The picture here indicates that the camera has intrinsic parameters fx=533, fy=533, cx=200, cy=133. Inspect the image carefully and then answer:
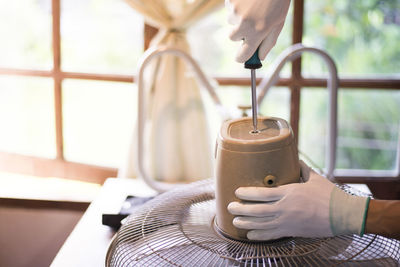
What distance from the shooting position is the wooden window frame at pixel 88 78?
6.48ft

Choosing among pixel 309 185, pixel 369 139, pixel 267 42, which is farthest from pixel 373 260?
pixel 369 139

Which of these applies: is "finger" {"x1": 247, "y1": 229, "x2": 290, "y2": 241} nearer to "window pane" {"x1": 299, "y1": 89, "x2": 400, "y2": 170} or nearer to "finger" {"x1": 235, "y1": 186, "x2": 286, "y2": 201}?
"finger" {"x1": 235, "y1": 186, "x2": 286, "y2": 201}

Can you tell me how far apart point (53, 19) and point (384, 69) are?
4.19 ft

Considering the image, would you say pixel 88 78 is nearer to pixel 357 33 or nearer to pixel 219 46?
pixel 219 46

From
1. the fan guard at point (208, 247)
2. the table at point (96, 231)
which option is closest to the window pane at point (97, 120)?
the table at point (96, 231)

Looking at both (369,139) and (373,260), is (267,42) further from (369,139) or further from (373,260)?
(369,139)

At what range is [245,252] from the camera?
95 centimetres

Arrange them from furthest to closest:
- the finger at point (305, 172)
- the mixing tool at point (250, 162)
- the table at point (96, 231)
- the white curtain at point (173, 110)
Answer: the white curtain at point (173, 110)
the table at point (96, 231)
the finger at point (305, 172)
the mixing tool at point (250, 162)

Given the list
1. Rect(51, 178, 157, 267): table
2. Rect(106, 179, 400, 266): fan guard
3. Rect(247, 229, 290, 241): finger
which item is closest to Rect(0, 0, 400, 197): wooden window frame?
Rect(51, 178, 157, 267): table

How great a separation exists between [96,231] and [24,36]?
1167 mm

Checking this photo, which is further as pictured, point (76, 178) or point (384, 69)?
point (76, 178)

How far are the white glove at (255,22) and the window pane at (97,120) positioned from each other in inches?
47.5

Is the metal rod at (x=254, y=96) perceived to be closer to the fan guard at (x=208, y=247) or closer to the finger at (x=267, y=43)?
the finger at (x=267, y=43)

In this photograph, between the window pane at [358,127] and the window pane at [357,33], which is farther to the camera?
the window pane at [358,127]
